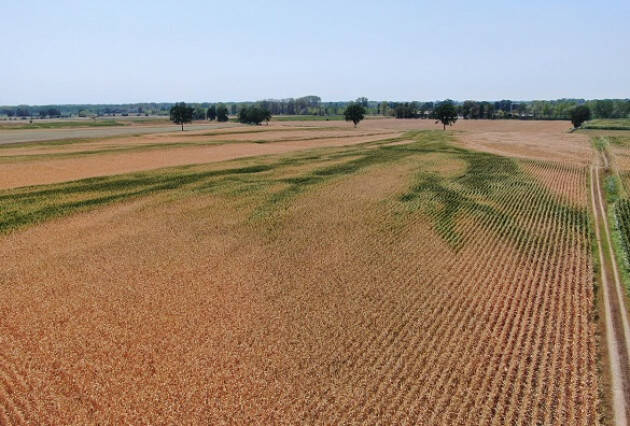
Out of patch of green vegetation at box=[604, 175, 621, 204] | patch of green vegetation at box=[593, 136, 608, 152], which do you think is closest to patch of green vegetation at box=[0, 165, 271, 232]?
patch of green vegetation at box=[604, 175, 621, 204]

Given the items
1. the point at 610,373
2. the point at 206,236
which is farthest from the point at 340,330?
the point at 206,236

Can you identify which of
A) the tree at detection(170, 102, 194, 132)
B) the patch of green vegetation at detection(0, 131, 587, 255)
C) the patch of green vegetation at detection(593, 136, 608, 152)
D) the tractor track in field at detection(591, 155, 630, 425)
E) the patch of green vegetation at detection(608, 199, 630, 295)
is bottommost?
the tractor track in field at detection(591, 155, 630, 425)

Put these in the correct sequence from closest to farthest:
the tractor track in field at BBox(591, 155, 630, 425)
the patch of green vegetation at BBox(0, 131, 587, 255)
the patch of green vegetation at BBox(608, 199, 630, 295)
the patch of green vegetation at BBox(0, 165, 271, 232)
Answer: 1. the tractor track in field at BBox(591, 155, 630, 425)
2. the patch of green vegetation at BBox(608, 199, 630, 295)
3. the patch of green vegetation at BBox(0, 165, 271, 232)
4. the patch of green vegetation at BBox(0, 131, 587, 255)

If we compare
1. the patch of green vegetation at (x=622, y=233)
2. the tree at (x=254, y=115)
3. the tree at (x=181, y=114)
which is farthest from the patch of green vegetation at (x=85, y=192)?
the tree at (x=254, y=115)

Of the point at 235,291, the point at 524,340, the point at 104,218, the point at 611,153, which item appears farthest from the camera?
the point at 611,153

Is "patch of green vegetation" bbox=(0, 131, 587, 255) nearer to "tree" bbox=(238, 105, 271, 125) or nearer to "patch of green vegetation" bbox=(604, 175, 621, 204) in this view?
"patch of green vegetation" bbox=(604, 175, 621, 204)

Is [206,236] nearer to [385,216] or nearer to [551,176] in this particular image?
[385,216]

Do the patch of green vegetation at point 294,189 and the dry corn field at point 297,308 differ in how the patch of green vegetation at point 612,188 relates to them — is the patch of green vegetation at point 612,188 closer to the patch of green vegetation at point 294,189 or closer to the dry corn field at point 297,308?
the dry corn field at point 297,308
